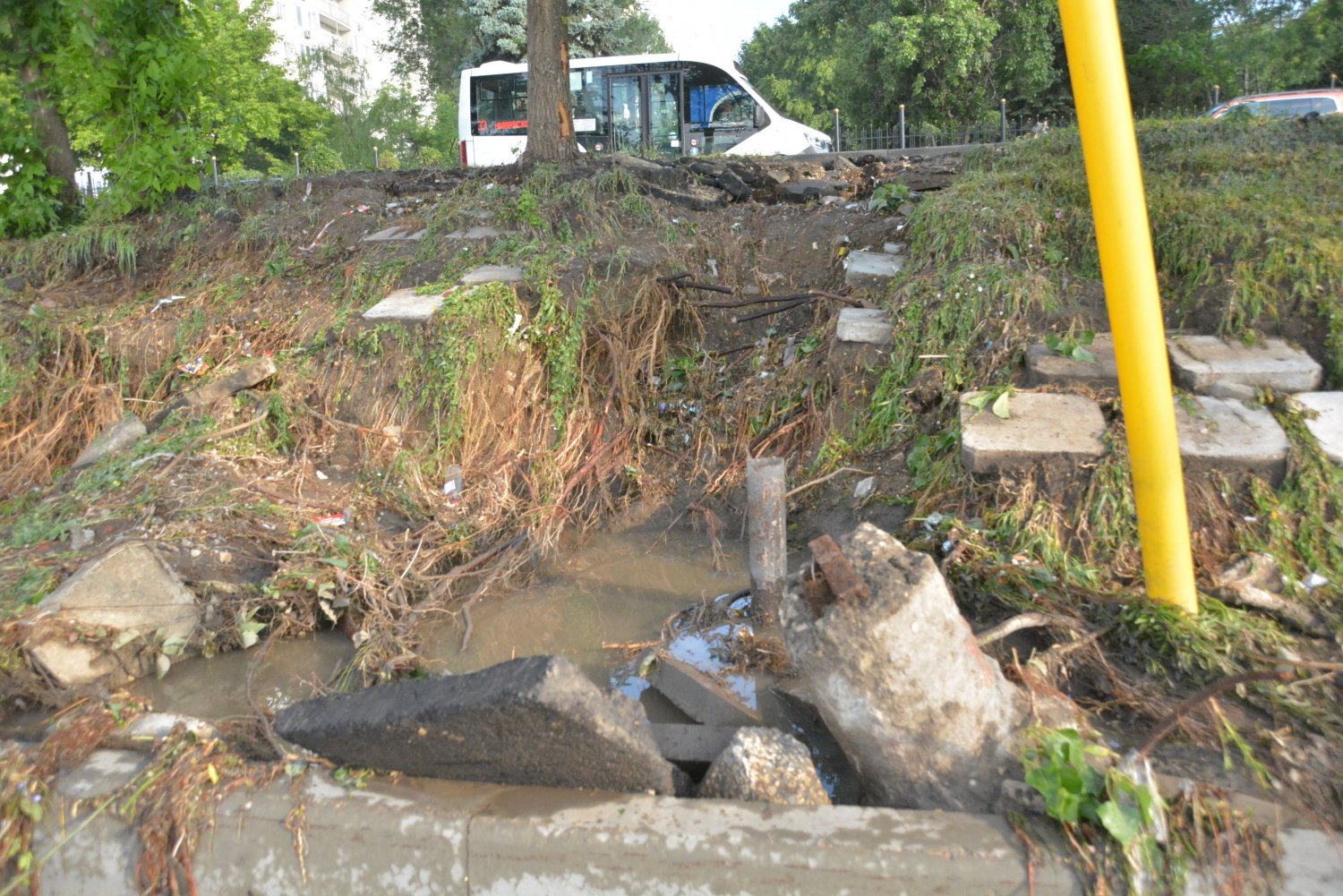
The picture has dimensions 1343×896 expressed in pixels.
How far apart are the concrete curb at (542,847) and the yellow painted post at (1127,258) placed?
116cm

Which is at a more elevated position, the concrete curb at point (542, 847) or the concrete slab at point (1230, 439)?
the concrete slab at point (1230, 439)

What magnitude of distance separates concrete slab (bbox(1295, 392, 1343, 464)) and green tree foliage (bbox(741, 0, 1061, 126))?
1434cm

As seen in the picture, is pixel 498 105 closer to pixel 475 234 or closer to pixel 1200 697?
pixel 475 234

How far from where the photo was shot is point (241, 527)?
4.38m

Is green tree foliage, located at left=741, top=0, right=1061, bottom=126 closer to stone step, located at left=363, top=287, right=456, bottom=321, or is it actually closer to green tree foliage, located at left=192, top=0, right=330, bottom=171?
stone step, located at left=363, top=287, right=456, bottom=321

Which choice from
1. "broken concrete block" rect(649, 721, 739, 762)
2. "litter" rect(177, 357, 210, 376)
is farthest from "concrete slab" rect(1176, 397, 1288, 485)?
"litter" rect(177, 357, 210, 376)

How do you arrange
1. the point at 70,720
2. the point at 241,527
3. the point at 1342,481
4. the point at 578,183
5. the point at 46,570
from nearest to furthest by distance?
the point at 70,720 → the point at 1342,481 → the point at 46,570 → the point at 241,527 → the point at 578,183

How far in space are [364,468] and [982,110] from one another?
53.0ft

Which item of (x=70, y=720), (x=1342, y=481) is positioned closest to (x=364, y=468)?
(x=70, y=720)

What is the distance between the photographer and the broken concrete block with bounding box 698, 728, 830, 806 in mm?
2510

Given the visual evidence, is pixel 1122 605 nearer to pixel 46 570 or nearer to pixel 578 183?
pixel 46 570

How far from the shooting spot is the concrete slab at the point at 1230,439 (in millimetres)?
3375

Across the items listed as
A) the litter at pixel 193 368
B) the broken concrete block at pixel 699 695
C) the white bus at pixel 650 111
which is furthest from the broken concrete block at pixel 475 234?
the white bus at pixel 650 111

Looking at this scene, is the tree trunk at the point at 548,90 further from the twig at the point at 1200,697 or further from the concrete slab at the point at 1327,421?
the twig at the point at 1200,697
